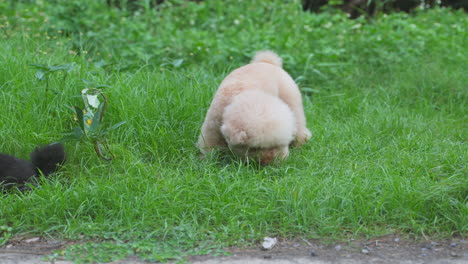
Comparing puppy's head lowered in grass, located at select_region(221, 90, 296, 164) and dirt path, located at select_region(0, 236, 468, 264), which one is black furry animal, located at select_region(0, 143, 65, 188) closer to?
dirt path, located at select_region(0, 236, 468, 264)

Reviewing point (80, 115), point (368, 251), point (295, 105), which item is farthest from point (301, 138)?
point (80, 115)

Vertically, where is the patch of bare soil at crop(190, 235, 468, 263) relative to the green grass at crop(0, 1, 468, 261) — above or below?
below

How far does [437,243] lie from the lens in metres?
3.47

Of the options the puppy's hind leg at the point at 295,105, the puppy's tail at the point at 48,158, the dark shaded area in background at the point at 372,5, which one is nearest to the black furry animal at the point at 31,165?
the puppy's tail at the point at 48,158

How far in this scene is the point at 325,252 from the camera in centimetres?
336

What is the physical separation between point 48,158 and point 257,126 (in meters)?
1.58

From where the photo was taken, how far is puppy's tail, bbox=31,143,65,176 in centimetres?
418

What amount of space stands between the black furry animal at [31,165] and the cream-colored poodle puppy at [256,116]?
1.15 metres

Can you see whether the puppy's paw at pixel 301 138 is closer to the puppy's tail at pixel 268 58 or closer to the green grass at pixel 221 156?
the green grass at pixel 221 156

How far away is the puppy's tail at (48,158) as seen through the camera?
4.18 meters

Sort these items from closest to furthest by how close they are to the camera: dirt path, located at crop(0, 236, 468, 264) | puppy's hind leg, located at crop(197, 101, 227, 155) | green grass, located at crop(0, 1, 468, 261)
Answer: dirt path, located at crop(0, 236, 468, 264), green grass, located at crop(0, 1, 468, 261), puppy's hind leg, located at crop(197, 101, 227, 155)

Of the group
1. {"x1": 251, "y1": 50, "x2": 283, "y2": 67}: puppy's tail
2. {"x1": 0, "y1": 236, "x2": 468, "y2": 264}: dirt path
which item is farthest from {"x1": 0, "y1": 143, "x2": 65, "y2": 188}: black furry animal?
{"x1": 251, "y1": 50, "x2": 283, "y2": 67}: puppy's tail

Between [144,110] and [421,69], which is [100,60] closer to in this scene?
[144,110]

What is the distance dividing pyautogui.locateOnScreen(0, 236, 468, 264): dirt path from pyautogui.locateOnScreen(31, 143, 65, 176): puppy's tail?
790 millimetres
